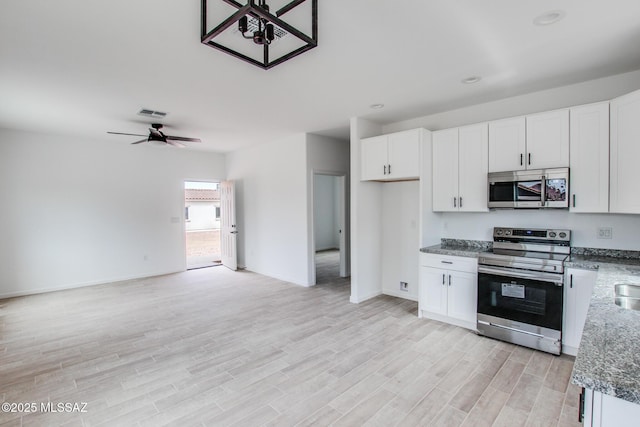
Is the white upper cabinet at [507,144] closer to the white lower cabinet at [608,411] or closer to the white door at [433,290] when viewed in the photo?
the white door at [433,290]

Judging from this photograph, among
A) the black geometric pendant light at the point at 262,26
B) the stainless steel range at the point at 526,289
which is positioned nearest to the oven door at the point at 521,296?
the stainless steel range at the point at 526,289

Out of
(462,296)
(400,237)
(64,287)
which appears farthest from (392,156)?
(64,287)

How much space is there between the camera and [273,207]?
6367 millimetres

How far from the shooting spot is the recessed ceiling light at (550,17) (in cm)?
Answer: 209

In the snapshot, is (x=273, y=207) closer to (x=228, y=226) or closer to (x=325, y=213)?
(x=228, y=226)

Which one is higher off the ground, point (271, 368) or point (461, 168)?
point (461, 168)

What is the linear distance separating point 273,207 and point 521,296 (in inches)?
178

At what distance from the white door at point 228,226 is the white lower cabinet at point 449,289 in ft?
14.9

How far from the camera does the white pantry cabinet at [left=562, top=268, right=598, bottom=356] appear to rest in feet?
9.29

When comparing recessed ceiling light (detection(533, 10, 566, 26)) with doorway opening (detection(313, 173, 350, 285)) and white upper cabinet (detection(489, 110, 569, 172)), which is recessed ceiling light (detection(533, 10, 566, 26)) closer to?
white upper cabinet (detection(489, 110, 569, 172))

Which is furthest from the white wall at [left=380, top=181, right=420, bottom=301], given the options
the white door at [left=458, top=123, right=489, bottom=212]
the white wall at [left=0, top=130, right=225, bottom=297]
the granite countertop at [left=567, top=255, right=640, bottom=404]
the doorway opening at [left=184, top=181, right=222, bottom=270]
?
the doorway opening at [left=184, top=181, right=222, bottom=270]

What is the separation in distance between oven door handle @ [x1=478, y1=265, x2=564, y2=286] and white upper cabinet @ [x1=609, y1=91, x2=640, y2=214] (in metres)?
0.81

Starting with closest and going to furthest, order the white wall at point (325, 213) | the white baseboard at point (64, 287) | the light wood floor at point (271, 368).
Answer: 1. the light wood floor at point (271, 368)
2. the white baseboard at point (64, 287)
3. the white wall at point (325, 213)

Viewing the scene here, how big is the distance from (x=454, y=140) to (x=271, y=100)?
7.71 ft
